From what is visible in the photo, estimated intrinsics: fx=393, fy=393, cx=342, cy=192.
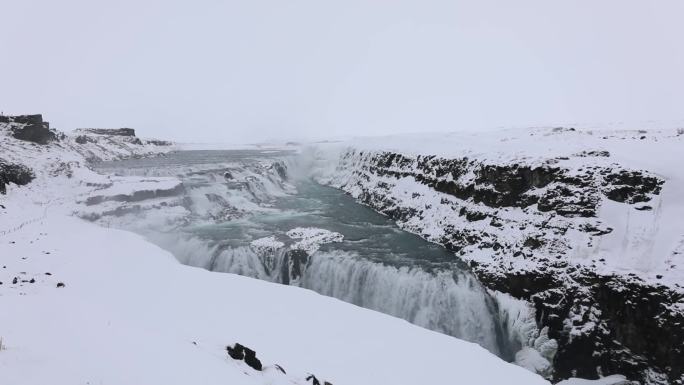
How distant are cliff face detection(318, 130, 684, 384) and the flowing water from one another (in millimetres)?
1833

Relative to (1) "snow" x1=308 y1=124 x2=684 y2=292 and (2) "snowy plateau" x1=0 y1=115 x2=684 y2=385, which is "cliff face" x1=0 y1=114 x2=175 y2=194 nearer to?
(2) "snowy plateau" x1=0 y1=115 x2=684 y2=385

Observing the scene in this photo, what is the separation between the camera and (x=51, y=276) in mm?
11336

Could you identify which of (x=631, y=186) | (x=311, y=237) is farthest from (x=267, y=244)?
(x=631, y=186)

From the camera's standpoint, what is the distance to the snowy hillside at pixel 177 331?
523 cm

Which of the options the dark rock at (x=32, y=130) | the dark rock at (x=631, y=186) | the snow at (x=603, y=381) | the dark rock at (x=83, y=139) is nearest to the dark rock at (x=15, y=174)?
the dark rock at (x=32, y=130)

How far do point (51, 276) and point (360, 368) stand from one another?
9.45 meters

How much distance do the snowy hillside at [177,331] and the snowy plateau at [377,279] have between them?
5 centimetres

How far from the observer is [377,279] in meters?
19.2

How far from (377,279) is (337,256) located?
2798 millimetres

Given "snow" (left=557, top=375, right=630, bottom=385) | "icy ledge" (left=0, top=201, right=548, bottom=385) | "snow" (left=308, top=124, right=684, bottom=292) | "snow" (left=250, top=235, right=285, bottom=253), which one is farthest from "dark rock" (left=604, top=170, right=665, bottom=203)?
"snow" (left=250, top=235, right=285, bottom=253)

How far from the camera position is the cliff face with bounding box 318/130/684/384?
13609 mm

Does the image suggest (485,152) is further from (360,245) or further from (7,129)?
(7,129)

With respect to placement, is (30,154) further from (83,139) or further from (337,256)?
(83,139)

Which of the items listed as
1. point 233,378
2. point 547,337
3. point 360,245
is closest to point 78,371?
point 233,378
